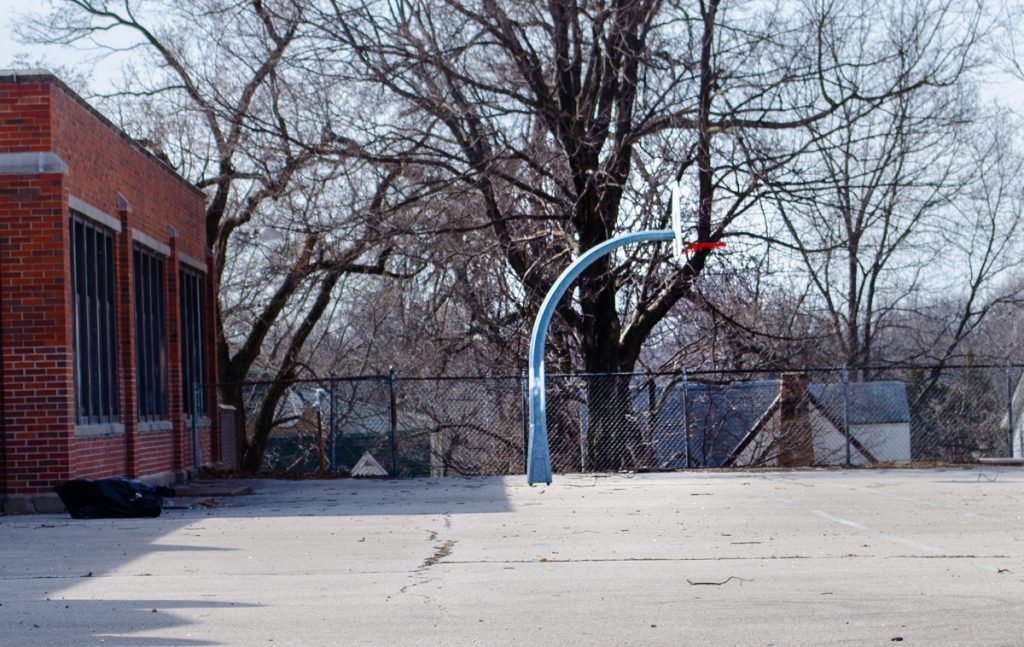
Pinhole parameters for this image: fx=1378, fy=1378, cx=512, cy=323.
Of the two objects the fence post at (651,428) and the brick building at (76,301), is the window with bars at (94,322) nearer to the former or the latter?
the brick building at (76,301)

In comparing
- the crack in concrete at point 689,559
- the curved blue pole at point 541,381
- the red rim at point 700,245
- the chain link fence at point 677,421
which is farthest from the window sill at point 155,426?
the crack in concrete at point 689,559

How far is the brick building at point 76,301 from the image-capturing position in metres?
16.3

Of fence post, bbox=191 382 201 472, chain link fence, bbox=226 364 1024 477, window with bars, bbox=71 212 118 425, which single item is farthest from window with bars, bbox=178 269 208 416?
window with bars, bbox=71 212 118 425

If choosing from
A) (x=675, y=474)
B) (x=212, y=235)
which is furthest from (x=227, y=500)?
(x=212, y=235)

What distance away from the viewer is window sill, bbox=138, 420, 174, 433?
20062 mm

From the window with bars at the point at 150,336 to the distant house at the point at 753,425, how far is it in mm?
8905

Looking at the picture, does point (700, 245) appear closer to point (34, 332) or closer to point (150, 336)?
point (150, 336)

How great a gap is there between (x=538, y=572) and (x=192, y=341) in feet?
51.9

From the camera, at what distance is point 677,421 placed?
27.0 meters

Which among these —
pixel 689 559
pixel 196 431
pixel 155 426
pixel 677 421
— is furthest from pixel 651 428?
pixel 689 559

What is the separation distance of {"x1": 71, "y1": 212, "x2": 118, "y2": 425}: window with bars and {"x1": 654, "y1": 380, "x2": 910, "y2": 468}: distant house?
9982 millimetres

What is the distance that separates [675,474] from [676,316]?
667 cm

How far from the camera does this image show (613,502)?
54.5ft

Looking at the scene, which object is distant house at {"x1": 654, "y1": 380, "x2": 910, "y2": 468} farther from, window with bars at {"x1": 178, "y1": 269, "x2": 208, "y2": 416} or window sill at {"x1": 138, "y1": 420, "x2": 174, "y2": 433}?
window sill at {"x1": 138, "y1": 420, "x2": 174, "y2": 433}
